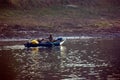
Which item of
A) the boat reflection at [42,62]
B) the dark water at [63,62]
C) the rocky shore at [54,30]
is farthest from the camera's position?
the rocky shore at [54,30]

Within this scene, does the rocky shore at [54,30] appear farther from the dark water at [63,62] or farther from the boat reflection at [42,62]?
the boat reflection at [42,62]

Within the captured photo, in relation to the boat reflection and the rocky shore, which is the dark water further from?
the rocky shore

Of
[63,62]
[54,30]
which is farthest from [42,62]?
[54,30]

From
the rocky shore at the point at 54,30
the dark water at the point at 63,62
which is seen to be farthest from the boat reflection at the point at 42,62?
the rocky shore at the point at 54,30

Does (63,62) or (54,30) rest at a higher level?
(54,30)

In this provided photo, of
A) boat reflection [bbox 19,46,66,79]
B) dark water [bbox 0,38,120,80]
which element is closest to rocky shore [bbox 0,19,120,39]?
dark water [bbox 0,38,120,80]

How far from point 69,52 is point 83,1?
37.0 meters

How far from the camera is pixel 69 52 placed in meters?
44.8

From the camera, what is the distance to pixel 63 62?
124ft

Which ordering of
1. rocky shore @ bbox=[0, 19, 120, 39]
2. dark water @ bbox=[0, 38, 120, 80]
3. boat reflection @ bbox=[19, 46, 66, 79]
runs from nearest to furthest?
dark water @ bbox=[0, 38, 120, 80] < boat reflection @ bbox=[19, 46, 66, 79] < rocky shore @ bbox=[0, 19, 120, 39]

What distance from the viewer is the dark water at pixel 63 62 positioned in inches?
1235

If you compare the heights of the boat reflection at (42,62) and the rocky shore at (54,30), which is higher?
the rocky shore at (54,30)

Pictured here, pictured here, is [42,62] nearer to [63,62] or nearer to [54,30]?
[63,62]

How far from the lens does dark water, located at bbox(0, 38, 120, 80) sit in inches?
1235
